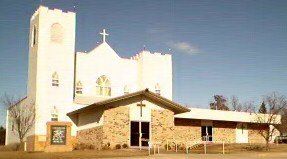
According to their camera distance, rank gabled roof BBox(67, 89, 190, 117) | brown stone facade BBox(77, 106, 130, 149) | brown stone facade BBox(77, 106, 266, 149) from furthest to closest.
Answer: gabled roof BBox(67, 89, 190, 117), brown stone facade BBox(77, 106, 266, 149), brown stone facade BBox(77, 106, 130, 149)

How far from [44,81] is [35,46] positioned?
407cm

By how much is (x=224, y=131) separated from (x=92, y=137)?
15.6 metres

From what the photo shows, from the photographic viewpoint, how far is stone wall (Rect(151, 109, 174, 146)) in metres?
33.2

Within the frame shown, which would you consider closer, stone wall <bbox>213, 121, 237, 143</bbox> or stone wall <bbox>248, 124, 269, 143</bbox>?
stone wall <bbox>213, 121, 237, 143</bbox>

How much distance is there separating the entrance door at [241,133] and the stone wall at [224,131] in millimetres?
476

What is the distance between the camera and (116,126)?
104ft

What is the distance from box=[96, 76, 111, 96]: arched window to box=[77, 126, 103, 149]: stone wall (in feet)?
27.1

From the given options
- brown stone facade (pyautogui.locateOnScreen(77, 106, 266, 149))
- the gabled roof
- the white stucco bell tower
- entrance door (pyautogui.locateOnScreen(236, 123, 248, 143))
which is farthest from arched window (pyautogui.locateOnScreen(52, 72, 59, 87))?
entrance door (pyautogui.locateOnScreen(236, 123, 248, 143))

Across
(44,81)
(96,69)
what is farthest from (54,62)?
(96,69)

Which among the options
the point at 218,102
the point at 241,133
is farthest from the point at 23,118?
the point at 218,102

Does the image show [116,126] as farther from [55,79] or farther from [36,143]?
[55,79]

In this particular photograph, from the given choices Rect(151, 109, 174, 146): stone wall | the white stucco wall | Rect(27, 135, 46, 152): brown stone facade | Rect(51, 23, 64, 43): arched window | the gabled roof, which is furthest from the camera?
Rect(51, 23, 64, 43): arched window

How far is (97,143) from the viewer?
105 feet

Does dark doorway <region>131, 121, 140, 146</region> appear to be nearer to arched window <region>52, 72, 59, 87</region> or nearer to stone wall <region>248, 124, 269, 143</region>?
arched window <region>52, 72, 59, 87</region>
